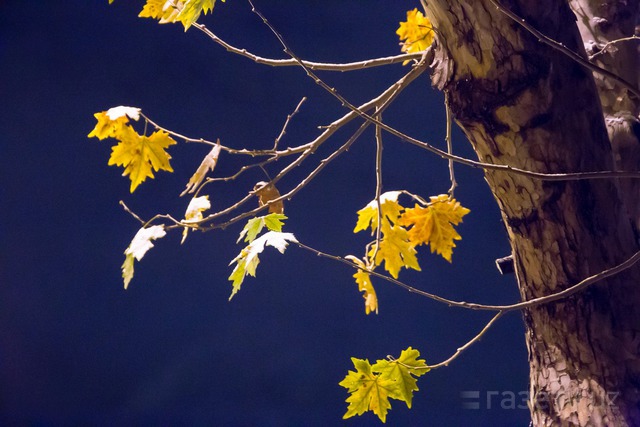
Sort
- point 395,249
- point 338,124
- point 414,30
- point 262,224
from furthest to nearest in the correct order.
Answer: point 414,30 < point 395,249 < point 338,124 < point 262,224

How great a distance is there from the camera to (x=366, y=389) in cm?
92

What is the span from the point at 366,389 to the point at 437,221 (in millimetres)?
272

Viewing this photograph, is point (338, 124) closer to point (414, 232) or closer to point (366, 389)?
point (414, 232)

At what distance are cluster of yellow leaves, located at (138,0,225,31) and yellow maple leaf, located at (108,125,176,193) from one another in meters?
0.16

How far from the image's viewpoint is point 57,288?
2469mm

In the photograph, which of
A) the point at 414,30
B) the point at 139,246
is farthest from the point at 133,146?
the point at 414,30

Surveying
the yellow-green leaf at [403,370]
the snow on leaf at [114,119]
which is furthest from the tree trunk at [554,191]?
the snow on leaf at [114,119]

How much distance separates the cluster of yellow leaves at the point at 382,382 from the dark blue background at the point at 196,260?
155 centimetres

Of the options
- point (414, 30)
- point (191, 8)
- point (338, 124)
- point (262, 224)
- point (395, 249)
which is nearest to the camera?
point (191, 8)

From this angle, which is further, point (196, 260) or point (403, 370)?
point (196, 260)

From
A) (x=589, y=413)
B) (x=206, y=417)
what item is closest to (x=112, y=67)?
(x=206, y=417)

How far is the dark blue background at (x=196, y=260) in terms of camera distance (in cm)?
246

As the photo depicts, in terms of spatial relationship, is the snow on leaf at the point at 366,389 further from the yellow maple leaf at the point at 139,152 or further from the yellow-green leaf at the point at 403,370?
the yellow maple leaf at the point at 139,152

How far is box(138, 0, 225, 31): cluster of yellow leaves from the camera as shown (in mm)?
713
